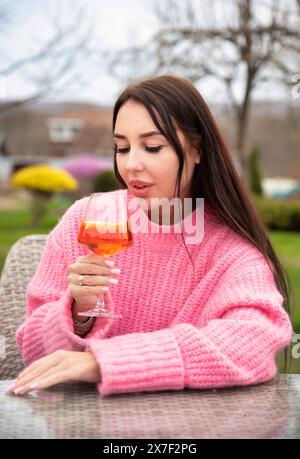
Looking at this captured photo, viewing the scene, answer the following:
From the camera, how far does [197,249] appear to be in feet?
7.09

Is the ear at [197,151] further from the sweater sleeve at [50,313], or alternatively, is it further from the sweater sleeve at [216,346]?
the sweater sleeve at [50,313]

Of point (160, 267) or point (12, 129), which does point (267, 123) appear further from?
point (160, 267)

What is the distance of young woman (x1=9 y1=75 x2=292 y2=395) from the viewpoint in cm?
167

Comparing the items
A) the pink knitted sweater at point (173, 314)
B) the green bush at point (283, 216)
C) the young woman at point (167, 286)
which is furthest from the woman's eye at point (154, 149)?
the green bush at point (283, 216)

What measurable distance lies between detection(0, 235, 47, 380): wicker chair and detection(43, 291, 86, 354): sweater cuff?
0.54 meters

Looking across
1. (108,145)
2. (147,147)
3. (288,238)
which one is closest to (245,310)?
(147,147)

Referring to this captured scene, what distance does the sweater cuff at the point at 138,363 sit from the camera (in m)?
1.62

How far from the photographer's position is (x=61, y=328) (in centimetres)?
190

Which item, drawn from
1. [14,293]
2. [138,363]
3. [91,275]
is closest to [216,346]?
[138,363]

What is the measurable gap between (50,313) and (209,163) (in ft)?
1.92

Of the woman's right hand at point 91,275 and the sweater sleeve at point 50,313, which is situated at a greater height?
the woman's right hand at point 91,275

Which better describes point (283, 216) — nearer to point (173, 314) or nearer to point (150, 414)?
point (173, 314)

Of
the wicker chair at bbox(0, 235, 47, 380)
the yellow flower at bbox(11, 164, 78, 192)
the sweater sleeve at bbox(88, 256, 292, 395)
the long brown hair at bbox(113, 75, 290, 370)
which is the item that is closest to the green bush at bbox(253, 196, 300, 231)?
the yellow flower at bbox(11, 164, 78, 192)

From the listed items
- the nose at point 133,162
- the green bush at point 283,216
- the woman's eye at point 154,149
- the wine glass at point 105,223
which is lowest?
the green bush at point 283,216
